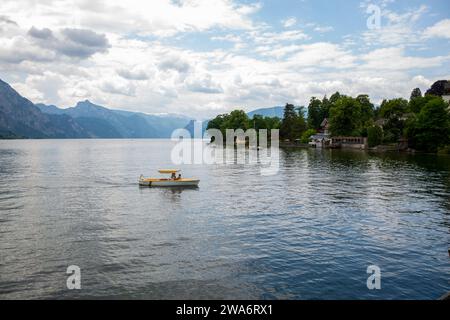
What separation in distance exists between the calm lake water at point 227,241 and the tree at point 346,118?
12074cm

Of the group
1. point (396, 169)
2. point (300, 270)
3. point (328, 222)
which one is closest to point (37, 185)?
point (328, 222)

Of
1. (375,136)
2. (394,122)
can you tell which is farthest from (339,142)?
(394,122)

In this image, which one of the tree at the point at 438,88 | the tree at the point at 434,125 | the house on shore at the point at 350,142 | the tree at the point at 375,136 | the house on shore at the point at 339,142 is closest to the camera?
the tree at the point at 434,125

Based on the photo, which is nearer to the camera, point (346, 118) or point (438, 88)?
point (346, 118)

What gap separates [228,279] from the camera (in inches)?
957

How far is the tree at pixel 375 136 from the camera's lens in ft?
521

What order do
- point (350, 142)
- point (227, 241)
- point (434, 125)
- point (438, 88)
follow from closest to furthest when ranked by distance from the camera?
point (227, 241)
point (434, 125)
point (350, 142)
point (438, 88)

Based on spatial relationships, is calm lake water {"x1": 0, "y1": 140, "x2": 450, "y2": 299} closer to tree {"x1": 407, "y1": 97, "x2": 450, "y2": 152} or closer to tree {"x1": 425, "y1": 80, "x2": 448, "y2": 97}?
tree {"x1": 407, "y1": 97, "x2": 450, "y2": 152}

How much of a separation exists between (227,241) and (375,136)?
142 meters

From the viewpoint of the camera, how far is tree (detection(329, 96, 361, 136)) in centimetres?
17762

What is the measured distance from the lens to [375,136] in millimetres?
158875

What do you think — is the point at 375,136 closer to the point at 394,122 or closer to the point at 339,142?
the point at 394,122

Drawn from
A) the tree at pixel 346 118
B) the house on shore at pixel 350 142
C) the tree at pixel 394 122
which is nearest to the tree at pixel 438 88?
the tree at pixel 346 118

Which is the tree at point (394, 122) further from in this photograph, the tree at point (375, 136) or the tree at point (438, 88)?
the tree at point (438, 88)
